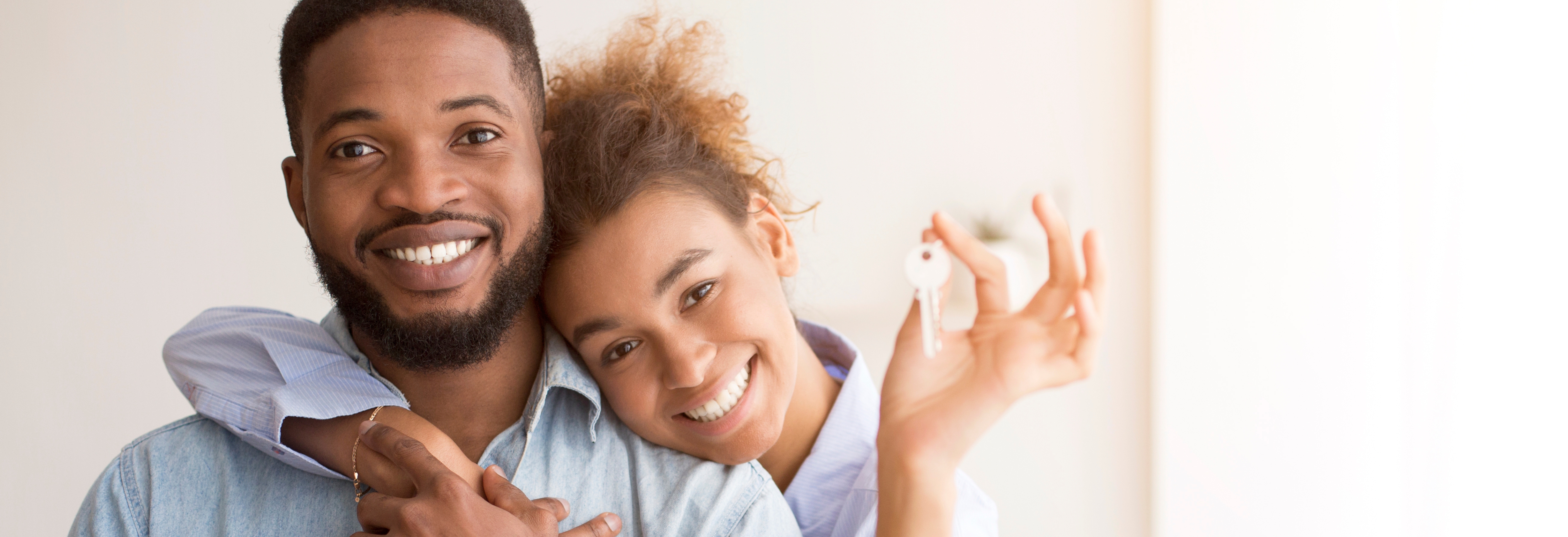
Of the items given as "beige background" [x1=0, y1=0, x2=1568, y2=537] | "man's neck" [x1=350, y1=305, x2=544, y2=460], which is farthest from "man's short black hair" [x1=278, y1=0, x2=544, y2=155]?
"beige background" [x1=0, y1=0, x2=1568, y2=537]

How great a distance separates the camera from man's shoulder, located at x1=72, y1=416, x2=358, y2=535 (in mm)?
1173

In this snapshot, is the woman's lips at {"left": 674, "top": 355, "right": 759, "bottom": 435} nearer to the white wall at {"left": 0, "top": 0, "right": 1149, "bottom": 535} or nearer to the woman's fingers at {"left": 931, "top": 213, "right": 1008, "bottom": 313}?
the woman's fingers at {"left": 931, "top": 213, "right": 1008, "bottom": 313}

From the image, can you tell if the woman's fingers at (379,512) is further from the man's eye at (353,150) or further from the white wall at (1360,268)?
the white wall at (1360,268)

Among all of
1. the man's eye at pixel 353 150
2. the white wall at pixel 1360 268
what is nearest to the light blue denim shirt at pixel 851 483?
the man's eye at pixel 353 150

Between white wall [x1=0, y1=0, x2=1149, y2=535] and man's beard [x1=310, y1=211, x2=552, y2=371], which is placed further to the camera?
white wall [x1=0, y1=0, x2=1149, y2=535]

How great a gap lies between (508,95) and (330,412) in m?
0.44

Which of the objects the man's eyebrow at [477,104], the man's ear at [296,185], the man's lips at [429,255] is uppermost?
the man's eyebrow at [477,104]

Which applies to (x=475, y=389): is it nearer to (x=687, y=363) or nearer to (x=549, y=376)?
(x=549, y=376)

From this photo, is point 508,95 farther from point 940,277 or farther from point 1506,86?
point 1506,86

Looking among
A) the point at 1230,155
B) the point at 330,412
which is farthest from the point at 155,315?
the point at 1230,155

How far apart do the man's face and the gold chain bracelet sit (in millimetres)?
78

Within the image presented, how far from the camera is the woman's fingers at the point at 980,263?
0.93 metres

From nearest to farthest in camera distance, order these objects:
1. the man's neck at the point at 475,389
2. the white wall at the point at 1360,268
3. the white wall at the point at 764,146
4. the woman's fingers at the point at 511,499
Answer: the woman's fingers at the point at 511,499
the man's neck at the point at 475,389
the white wall at the point at 1360,268
the white wall at the point at 764,146

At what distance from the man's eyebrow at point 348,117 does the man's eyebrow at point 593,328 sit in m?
0.34
